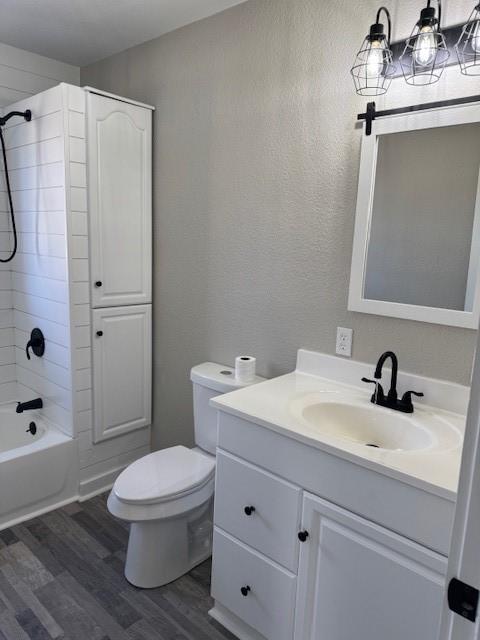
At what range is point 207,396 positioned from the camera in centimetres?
214

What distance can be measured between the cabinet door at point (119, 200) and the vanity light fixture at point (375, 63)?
1234 mm

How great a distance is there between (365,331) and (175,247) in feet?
3.89

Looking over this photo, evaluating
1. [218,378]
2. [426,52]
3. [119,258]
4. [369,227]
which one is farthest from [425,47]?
[119,258]

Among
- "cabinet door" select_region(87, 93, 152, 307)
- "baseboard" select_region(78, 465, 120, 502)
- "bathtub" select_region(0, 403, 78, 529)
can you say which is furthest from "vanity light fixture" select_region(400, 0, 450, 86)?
"baseboard" select_region(78, 465, 120, 502)

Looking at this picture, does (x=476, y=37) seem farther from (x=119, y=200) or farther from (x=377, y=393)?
(x=119, y=200)

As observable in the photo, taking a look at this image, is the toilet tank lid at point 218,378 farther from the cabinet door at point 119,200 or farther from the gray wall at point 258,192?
the cabinet door at point 119,200

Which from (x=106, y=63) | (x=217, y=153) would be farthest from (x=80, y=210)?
(x=106, y=63)

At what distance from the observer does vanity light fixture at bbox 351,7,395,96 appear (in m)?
1.49

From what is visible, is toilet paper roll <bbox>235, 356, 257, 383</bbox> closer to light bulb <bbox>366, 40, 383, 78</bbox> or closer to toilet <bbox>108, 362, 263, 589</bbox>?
toilet <bbox>108, 362, 263, 589</bbox>

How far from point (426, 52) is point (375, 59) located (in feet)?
0.55

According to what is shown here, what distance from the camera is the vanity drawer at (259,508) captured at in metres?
1.43

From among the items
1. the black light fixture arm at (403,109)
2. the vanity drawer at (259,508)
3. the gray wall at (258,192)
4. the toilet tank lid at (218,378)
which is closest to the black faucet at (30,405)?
the gray wall at (258,192)

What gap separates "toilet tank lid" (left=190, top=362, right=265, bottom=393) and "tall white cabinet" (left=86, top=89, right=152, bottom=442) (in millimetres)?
550

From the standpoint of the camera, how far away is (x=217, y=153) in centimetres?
221
